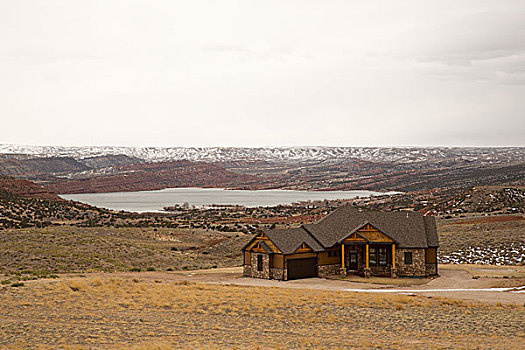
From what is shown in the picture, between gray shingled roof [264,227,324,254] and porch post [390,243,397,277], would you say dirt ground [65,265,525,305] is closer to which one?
porch post [390,243,397,277]

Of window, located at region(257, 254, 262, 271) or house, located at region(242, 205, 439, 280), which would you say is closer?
house, located at region(242, 205, 439, 280)

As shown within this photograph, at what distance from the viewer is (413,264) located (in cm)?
3506

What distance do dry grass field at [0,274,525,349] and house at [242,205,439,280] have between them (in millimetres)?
6766

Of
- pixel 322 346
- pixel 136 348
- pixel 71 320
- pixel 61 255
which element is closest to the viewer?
pixel 136 348

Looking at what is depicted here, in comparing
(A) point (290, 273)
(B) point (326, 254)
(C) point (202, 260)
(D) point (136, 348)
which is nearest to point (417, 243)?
(B) point (326, 254)

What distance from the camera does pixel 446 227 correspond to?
192 ft

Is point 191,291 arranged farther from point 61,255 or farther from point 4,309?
point 61,255

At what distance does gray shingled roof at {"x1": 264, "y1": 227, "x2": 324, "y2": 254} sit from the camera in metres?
34.1

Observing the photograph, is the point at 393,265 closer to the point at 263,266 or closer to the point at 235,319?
the point at 263,266

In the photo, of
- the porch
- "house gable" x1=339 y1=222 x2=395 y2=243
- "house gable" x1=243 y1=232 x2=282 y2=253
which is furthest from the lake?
"house gable" x1=339 y1=222 x2=395 y2=243

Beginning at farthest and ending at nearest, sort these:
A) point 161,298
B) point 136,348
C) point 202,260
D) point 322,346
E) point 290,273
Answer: point 202,260 → point 290,273 → point 161,298 → point 322,346 → point 136,348

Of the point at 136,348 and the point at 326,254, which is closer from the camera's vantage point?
the point at 136,348

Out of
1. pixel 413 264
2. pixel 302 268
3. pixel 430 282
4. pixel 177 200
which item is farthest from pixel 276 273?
pixel 177 200

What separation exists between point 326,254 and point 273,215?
60.1m
